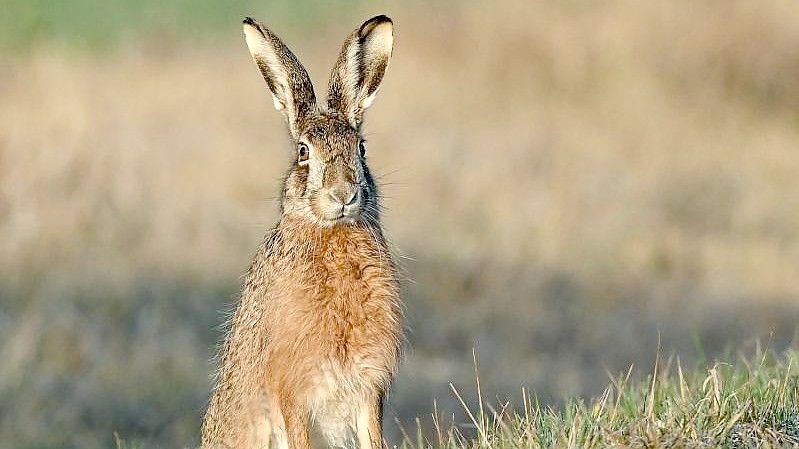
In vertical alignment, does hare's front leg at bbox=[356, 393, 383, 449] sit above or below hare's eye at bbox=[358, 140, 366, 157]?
below

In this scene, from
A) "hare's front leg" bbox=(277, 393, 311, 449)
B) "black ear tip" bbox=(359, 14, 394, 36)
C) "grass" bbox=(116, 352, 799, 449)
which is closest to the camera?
"grass" bbox=(116, 352, 799, 449)

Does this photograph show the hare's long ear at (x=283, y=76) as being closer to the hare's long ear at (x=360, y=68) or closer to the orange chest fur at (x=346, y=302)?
the hare's long ear at (x=360, y=68)

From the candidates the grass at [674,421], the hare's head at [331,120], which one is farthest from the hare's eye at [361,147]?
the grass at [674,421]

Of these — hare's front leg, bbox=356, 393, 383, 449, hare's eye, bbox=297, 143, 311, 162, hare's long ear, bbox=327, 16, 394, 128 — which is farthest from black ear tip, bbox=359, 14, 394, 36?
hare's front leg, bbox=356, 393, 383, 449

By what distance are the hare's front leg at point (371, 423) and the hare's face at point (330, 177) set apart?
727mm

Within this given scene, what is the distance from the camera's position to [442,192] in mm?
13805

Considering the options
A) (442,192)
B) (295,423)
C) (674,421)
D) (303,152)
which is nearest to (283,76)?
(303,152)

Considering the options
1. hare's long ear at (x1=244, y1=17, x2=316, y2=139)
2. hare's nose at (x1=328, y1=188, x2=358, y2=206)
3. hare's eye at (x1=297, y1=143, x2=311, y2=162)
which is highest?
hare's long ear at (x1=244, y1=17, x2=316, y2=139)

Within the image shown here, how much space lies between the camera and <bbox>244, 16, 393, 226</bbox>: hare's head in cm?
560

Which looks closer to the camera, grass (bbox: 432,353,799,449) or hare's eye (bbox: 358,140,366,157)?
A: grass (bbox: 432,353,799,449)

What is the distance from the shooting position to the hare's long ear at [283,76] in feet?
19.6

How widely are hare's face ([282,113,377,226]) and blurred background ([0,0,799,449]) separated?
1.01 meters

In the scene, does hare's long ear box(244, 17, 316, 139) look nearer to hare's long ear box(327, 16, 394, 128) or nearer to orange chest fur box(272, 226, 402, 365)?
hare's long ear box(327, 16, 394, 128)

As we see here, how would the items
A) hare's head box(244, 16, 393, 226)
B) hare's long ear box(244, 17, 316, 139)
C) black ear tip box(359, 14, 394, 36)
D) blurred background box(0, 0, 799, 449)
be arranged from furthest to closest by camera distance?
blurred background box(0, 0, 799, 449) → black ear tip box(359, 14, 394, 36) → hare's long ear box(244, 17, 316, 139) → hare's head box(244, 16, 393, 226)
